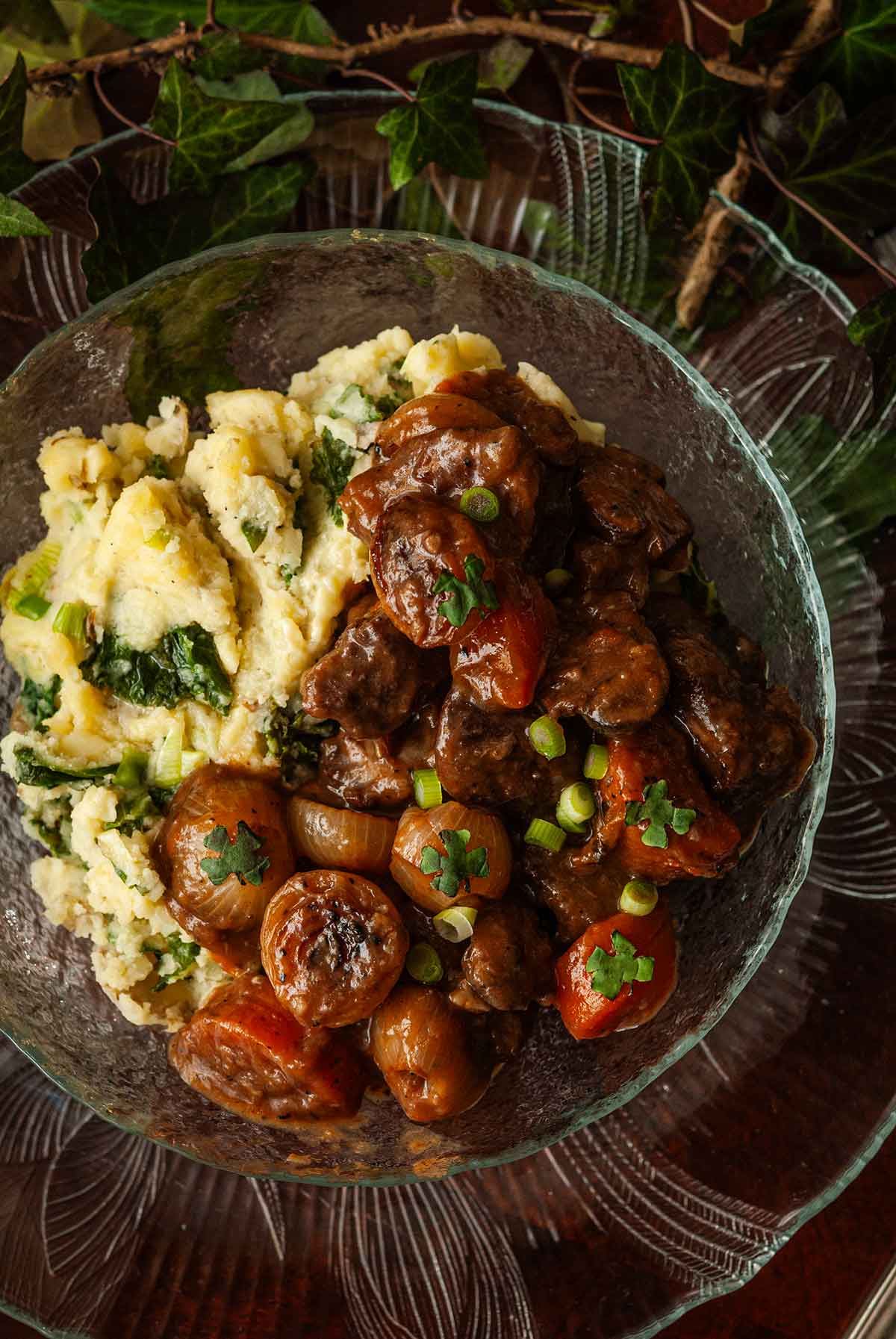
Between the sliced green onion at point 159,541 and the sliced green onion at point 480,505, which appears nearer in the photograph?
the sliced green onion at point 480,505

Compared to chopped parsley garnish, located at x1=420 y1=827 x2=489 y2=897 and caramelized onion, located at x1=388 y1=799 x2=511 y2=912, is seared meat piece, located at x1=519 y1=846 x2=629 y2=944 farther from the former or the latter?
chopped parsley garnish, located at x1=420 y1=827 x2=489 y2=897

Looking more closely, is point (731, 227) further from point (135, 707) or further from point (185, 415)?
point (135, 707)

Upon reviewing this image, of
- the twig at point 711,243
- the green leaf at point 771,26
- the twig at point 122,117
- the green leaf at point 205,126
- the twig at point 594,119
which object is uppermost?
the green leaf at point 771,26

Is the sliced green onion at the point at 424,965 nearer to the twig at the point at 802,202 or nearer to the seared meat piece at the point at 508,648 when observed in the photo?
the seared meat piece at the point at 508,648

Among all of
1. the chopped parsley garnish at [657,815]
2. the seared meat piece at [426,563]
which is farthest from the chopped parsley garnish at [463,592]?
the chopped parsley garnish at [657,815]

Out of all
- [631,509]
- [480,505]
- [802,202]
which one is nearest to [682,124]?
[802,202]

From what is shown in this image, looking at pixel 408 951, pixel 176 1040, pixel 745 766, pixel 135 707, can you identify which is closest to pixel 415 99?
pixel 135 707

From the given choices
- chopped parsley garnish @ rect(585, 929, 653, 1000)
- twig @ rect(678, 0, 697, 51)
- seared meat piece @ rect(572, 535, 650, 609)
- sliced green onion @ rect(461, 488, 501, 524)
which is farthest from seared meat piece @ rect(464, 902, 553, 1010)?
twig @ rect(678, 0, 697, 51)
